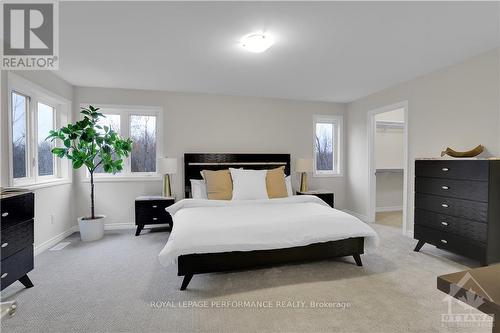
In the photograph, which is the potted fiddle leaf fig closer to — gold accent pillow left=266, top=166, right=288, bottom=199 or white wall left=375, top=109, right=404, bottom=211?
gold accent pillow left=266, top=166, right=288, bottom=199

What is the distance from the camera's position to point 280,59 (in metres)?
3.07

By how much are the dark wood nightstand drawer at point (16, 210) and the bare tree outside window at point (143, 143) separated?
2.14 meters

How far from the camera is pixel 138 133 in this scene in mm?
4504

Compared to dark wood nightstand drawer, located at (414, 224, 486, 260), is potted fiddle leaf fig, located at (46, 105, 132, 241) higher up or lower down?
higher up

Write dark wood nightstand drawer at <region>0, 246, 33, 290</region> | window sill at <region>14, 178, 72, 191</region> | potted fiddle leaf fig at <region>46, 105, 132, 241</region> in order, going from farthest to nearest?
potted fiddle leaf fig at <region>46, 105, 132, 241</region>, window sill at <region>14, 178, 72, 191</region>, dark wood nightstand drawer at <region>0, 246, 33, 290</region>

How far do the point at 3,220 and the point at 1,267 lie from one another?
0.38 m

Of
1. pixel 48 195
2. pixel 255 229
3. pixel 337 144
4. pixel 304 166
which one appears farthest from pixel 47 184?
pixel 337 144

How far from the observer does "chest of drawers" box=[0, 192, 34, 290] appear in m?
2.03

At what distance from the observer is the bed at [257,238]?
2281mm

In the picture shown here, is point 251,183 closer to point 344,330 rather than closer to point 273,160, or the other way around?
point 273,160

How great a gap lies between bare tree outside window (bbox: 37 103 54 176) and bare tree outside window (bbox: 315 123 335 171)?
15.7 ft

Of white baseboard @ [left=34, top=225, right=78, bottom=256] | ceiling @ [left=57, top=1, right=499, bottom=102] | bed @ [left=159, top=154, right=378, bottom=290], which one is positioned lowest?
white baseboard @ [left=34, top=225, right=78, bottom=256]

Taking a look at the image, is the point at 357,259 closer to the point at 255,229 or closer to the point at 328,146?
the point at 255,229

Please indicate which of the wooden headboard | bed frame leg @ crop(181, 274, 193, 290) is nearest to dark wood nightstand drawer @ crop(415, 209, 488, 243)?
the wooden headboard
